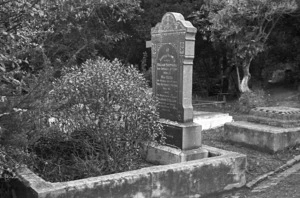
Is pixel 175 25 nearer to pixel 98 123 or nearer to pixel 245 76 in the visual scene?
pixel 98 123

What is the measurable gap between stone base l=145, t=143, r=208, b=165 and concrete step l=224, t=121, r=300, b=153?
6.45 feet

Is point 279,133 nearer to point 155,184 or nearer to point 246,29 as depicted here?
point 155,184

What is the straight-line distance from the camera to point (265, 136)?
8.34 metres

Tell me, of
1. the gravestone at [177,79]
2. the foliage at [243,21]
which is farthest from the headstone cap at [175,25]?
the foliage at [243,21]

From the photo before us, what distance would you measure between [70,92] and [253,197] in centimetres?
331

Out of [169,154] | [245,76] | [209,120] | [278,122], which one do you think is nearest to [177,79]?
[169,154]

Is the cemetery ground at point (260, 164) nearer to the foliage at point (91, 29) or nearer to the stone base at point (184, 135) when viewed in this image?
the stone base at point (184, 135)

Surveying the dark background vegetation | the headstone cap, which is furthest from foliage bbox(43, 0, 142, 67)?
the headstone cap

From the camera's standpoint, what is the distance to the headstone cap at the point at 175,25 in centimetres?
682

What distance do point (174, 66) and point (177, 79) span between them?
0.26m

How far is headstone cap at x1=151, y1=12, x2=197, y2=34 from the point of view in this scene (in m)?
6.82

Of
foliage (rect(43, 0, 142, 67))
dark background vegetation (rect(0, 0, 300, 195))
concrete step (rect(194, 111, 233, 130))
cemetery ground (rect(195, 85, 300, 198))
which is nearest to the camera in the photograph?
dark background vegetation (rect(0, 0, 300, 195))

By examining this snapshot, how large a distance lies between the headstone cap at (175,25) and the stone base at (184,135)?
1729 mm

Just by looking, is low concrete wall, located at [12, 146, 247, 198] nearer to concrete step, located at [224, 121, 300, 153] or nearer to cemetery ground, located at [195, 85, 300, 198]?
cemetery ground, located at [195, 85, 300, 198]
